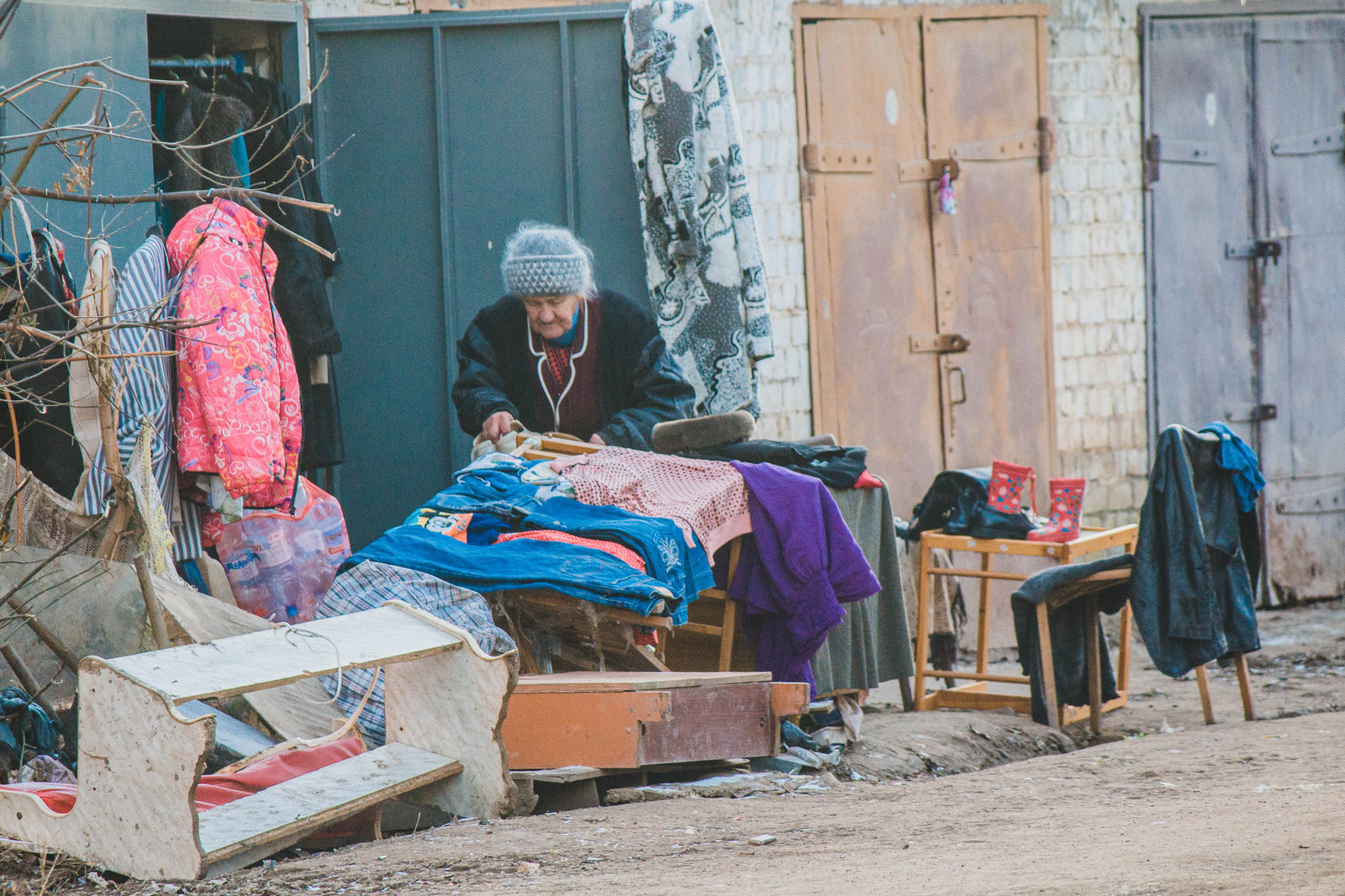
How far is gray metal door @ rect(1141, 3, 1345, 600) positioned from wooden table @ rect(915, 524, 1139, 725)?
236 centimetres

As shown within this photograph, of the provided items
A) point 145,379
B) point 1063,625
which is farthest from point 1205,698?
point 145,379

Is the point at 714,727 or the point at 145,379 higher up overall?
the point at 145,379

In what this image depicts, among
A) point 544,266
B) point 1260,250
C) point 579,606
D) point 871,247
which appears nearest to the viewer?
point 579,606

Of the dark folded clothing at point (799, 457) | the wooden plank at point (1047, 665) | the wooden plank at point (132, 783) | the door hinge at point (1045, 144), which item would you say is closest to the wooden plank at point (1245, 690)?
the wooden plank at point (1047, 665)

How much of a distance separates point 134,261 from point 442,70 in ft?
7.01

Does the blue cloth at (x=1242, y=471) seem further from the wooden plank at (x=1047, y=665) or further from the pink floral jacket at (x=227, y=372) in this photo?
the pink floral jacket at (x=227, y=372)

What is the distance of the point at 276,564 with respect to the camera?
5.02 m

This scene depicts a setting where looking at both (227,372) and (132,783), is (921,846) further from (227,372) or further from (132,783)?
(227,372)

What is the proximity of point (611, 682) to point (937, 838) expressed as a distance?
1028 millimetres

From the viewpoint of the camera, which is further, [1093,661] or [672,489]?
[1093,661]

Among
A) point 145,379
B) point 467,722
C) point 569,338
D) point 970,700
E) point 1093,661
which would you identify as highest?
point 569,338

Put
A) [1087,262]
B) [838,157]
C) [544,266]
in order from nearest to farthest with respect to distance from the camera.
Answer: [544,266], [838,157], [1087,262]

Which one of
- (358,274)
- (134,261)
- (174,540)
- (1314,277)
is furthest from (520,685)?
(1314,277)

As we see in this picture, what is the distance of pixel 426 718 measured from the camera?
408 cm
